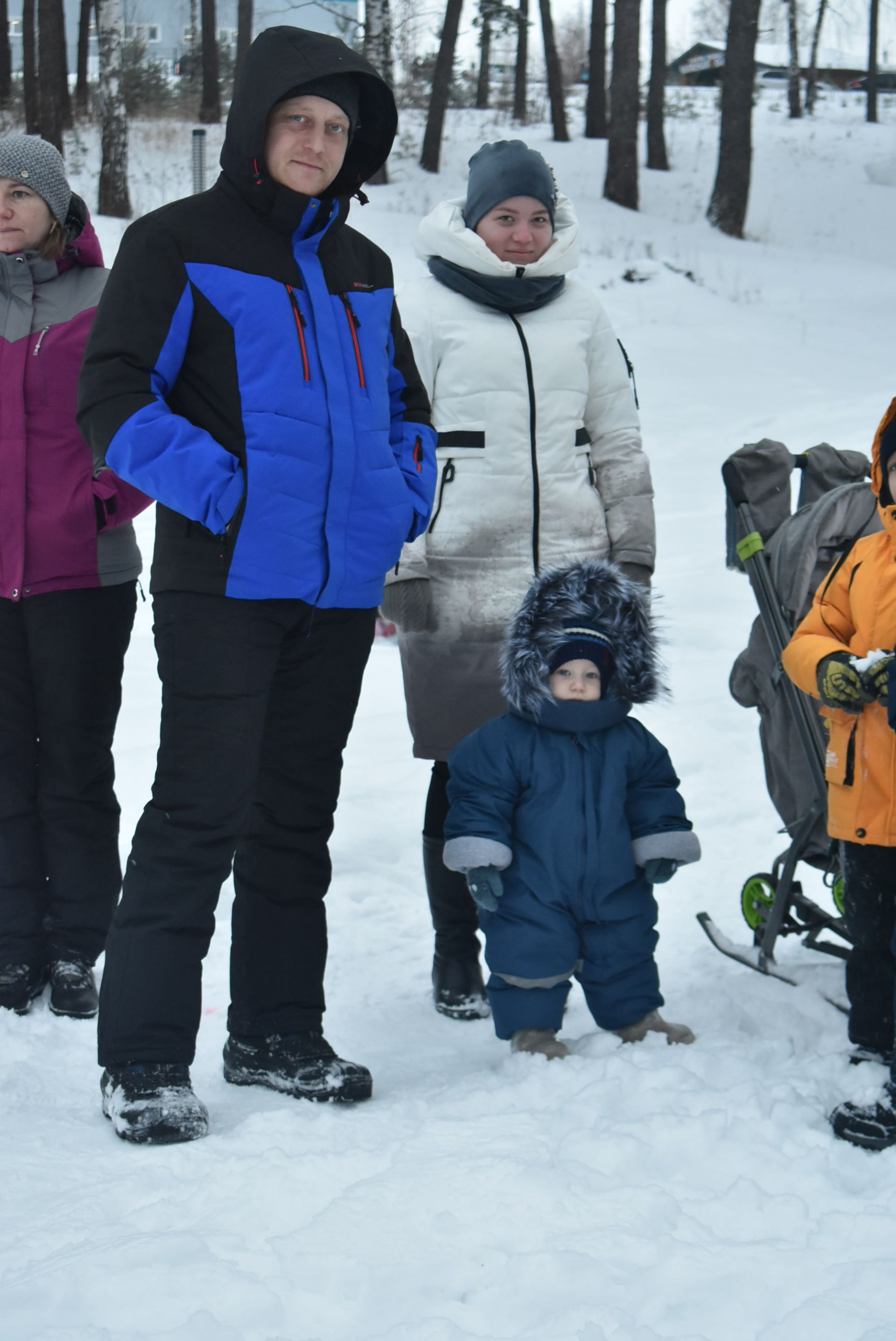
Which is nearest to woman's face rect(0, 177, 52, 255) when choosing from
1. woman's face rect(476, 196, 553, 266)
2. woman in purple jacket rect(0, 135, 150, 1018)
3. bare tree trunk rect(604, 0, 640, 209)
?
woman in purple jacket rect(0, 135, 150, 1018)

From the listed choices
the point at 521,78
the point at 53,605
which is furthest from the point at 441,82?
the point at 53,605

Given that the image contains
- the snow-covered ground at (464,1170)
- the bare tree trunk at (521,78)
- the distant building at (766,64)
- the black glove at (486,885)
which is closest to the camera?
the snow-covered ground at (464,1170)

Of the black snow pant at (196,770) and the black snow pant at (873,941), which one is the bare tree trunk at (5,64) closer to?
the black snow pant at (196,770)

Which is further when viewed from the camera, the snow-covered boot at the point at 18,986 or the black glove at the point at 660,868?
the snow-covered boot at the point at 18,986

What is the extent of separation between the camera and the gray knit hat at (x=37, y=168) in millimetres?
3246

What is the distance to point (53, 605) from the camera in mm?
3416

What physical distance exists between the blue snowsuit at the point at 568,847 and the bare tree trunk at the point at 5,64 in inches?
854

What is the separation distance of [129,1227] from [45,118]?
57.5 ft

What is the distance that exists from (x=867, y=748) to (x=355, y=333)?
1.50m

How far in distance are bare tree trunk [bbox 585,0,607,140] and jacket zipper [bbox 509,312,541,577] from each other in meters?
21.1

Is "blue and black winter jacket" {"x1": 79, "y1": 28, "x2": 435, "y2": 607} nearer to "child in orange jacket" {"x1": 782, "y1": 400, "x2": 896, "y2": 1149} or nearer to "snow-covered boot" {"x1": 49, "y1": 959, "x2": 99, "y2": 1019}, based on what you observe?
"child in orange jacket" {"x1": 782, "y1": 400, "x2": 896, "y2": 1149}

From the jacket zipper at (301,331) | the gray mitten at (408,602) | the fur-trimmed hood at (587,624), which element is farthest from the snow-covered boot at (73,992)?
the jacket zipper at (301,331)

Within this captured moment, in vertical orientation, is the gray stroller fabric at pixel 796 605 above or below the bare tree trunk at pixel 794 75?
below

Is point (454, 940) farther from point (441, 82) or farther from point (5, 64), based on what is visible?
point (5, 64)
